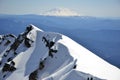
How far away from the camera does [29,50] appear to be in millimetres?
109312

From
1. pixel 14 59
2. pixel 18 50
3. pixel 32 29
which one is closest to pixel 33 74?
pixel 14 59

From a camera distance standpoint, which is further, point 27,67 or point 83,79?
point 27,67

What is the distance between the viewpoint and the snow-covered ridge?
69.6 m

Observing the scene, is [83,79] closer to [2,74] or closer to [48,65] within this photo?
[48,65]

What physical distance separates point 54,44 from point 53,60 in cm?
810

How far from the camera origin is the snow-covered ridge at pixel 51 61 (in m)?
69.6

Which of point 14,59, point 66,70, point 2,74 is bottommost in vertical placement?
point 2,74

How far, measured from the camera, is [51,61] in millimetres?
89312

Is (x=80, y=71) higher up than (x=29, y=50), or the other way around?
(x=80, y=71)

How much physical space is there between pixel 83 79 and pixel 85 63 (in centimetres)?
1372

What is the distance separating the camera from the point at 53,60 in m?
88.8

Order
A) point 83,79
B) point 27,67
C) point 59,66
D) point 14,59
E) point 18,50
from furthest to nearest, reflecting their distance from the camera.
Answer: point 18,50 < point 14,59 < point 27,67 < point 59,66 < point 83,79

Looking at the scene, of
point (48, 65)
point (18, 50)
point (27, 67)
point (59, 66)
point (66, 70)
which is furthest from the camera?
point (18, 50)

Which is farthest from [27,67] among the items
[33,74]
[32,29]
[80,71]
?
[80,71]
